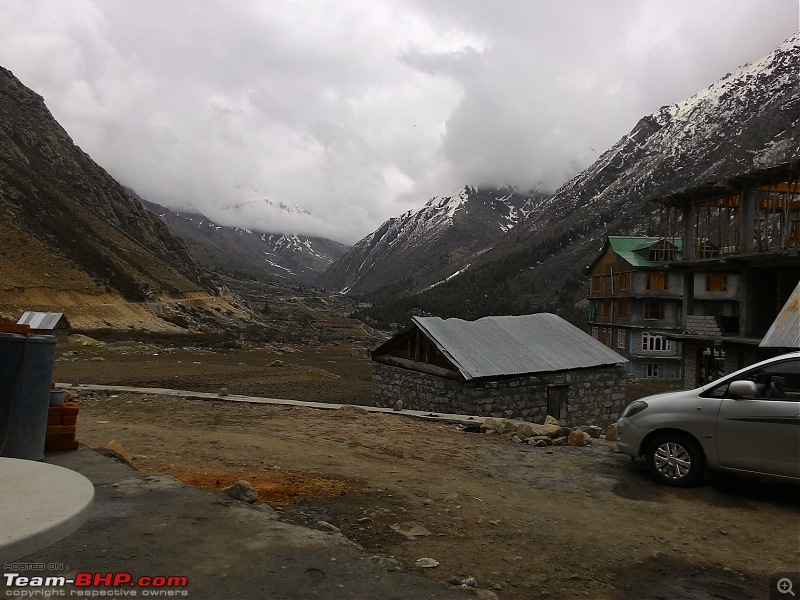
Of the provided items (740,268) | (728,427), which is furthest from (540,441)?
(740,268)

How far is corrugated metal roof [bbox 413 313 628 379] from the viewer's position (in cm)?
1622

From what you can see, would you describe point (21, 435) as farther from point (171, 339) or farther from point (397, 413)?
point (171, 339)

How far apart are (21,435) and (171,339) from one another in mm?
41564

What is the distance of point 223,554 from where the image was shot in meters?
4.22

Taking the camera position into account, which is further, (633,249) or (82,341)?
(633,249)

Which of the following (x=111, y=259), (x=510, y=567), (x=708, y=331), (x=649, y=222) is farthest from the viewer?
(x=649, y=222)

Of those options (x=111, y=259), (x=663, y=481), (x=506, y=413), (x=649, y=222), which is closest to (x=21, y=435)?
(x=663, y=481)

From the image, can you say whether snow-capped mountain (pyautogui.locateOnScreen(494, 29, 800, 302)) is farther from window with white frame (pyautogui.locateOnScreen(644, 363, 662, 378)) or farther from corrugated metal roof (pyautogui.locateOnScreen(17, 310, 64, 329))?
corrugated metal roof (pyautogui.locateOnScreen(17, 310, 64, 329))

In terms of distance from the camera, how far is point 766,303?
81.4 feet

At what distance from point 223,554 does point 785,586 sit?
15.3ft

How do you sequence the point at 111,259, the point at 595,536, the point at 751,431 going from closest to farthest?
the point at 595,536 → the point at 751,431 → the point at 111,259

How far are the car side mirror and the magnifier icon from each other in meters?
2.59

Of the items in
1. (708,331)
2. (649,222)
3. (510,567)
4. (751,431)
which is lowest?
(510,567)

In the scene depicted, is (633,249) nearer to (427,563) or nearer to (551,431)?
(551,431)
